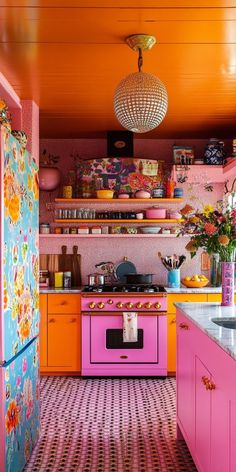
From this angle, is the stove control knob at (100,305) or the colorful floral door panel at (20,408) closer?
the colorful floral door panel at (20,408)

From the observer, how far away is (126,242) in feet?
19.3

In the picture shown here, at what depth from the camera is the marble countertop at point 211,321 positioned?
218 cm

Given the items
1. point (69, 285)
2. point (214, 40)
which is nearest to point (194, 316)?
point (214, 40)

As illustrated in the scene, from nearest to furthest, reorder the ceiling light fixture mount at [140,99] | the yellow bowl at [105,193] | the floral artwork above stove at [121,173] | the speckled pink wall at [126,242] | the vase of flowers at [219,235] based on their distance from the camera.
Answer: the ceiling light fixture mount at [140,99] < the vase of flowers at [219,235] < the yellow bowl at [105,193] < the floral artwork above stove at [121,173] < the speckled pink wall at [126,242]

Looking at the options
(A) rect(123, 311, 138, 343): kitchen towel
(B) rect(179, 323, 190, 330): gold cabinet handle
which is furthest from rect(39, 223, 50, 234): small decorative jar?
(B) rect(179, 323, 190, 330): gold cabinet handle

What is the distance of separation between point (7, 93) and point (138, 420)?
2785mm

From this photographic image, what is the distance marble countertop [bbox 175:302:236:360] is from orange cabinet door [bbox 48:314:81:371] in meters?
1.89

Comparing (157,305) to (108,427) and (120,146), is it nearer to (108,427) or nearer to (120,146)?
(108,427)

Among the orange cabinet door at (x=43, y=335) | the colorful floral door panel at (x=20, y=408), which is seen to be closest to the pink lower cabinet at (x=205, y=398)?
the colorful floral door panel at (x=20, y=408)

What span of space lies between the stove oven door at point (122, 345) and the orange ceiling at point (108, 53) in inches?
83.4

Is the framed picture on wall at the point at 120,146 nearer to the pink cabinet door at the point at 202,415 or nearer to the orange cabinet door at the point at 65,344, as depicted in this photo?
the orange cabinet door at the point at 65,344

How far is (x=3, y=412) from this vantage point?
2.56 m

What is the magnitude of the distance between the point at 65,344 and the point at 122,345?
23.5 inches

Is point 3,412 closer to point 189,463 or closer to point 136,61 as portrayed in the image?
point 189,463
